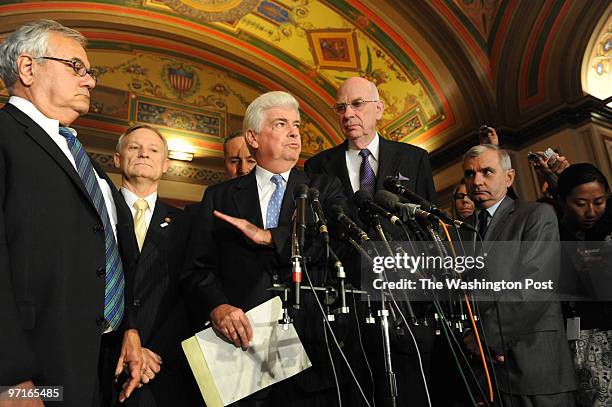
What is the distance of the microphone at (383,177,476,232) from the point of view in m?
1.54

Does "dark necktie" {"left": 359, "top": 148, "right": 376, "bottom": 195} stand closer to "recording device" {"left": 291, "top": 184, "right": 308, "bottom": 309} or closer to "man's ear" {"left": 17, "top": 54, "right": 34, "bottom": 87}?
"recording device" {"left": 291, "top": 184, "right": 308, "bottom": 309}

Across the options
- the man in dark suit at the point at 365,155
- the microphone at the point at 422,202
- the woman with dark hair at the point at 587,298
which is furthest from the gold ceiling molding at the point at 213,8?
the microphone at the point at 422,202

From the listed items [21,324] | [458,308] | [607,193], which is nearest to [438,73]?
[607,193]

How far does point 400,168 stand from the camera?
93.9 inches

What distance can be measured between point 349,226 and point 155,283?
1024 millimetres

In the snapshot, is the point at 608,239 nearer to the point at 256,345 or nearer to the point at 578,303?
the point at 578,303

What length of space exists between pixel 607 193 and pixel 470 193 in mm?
757

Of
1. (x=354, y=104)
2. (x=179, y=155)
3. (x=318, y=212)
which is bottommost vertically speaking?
(x=318, y=212)

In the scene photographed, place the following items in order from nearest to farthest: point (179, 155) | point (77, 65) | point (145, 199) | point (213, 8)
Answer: point (77, 65) < point (145, 199) < point (213, 8) < point (179, 155)

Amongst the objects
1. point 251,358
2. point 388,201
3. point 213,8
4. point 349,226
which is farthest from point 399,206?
point 213,8

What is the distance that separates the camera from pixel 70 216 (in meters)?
1.49

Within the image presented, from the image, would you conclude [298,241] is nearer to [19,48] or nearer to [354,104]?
[19,48]

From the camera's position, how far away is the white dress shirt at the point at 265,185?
197 cm

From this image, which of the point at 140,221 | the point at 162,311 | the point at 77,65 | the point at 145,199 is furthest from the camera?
the point at 145,199
